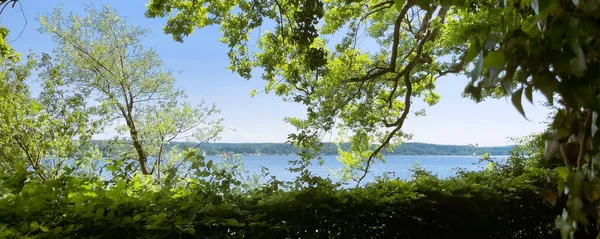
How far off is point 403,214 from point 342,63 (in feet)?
17.3

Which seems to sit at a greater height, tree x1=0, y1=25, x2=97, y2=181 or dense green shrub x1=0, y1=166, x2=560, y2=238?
tree x1=0, y1=25, x2=97, y2=181

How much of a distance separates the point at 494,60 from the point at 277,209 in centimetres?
204

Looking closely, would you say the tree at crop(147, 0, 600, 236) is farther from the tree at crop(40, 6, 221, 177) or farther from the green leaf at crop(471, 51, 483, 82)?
the tree at crop(40, 6, 221, 177)

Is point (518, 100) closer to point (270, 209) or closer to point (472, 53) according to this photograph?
point (472, 53)

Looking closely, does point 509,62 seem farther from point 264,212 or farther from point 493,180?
point 493,180

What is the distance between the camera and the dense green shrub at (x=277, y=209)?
182 centimetres

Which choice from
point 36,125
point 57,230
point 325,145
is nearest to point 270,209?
point 57,230

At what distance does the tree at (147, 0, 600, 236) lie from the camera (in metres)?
0.47

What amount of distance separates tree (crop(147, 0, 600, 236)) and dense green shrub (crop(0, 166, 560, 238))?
114cm

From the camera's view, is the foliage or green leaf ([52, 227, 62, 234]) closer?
green leaf ([52, 227, 62, 234])

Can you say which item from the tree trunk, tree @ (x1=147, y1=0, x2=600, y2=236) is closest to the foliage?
tree @ (x1=147, y1=0, x2=600, y2=236)

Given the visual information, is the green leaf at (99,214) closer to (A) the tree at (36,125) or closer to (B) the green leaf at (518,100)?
(B) the green leaf at (518,100)

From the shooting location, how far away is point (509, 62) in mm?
482

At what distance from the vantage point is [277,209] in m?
2.42
